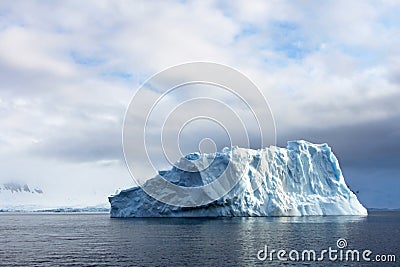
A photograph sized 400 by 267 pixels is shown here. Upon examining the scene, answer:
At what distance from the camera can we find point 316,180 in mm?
94438

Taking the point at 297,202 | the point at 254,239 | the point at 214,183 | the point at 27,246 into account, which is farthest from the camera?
the point at 297,202

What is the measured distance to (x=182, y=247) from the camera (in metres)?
41.8

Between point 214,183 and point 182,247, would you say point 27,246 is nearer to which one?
point 182,247

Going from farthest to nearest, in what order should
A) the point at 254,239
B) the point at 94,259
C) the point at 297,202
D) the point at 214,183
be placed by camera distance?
the point at 297,202 → the point at 214,183 → the point at 254,239 → the point at 94,259

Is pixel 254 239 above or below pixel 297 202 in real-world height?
below

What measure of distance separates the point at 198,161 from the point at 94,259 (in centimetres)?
5398

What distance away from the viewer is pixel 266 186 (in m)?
88.3

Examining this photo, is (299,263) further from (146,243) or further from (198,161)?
(198,161)

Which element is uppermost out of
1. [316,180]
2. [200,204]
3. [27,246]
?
[316,180]

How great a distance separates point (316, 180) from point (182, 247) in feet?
196

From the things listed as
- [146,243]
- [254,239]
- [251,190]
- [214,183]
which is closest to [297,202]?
[251,190]

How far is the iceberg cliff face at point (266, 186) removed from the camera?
3415 inches

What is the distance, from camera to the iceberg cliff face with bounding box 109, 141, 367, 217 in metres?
86.8

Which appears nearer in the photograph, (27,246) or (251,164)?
(27,246)
